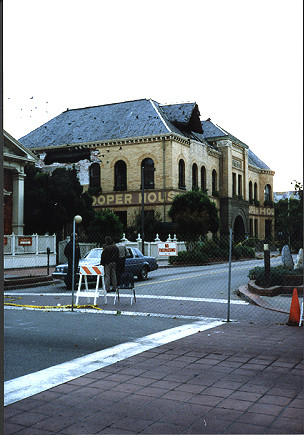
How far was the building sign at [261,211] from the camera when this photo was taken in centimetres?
5653

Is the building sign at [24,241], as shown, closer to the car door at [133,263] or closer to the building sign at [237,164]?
the car door at [133,263]

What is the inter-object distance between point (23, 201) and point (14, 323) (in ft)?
72.0

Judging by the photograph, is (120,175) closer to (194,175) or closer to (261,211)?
(194,175)

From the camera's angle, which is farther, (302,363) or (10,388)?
(302,363)

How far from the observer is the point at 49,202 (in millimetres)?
31156

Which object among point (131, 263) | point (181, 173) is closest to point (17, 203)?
point (131, 263)

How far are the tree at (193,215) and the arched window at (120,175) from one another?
19.0 feet

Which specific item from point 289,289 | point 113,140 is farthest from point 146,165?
point 289,289

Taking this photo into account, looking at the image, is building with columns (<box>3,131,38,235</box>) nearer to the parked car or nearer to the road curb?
the parked car

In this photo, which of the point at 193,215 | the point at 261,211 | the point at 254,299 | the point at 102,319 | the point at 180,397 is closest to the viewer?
the point at 180,397

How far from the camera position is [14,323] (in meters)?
10.0

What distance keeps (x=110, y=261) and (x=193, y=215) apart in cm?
2116

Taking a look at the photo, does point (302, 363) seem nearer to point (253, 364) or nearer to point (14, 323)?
point (253, 364)

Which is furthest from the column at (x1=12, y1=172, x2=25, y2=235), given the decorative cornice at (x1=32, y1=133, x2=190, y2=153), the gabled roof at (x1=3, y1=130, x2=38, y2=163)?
the decorative cornice at (x1=32, y1=133, x2=190, y2=153)
